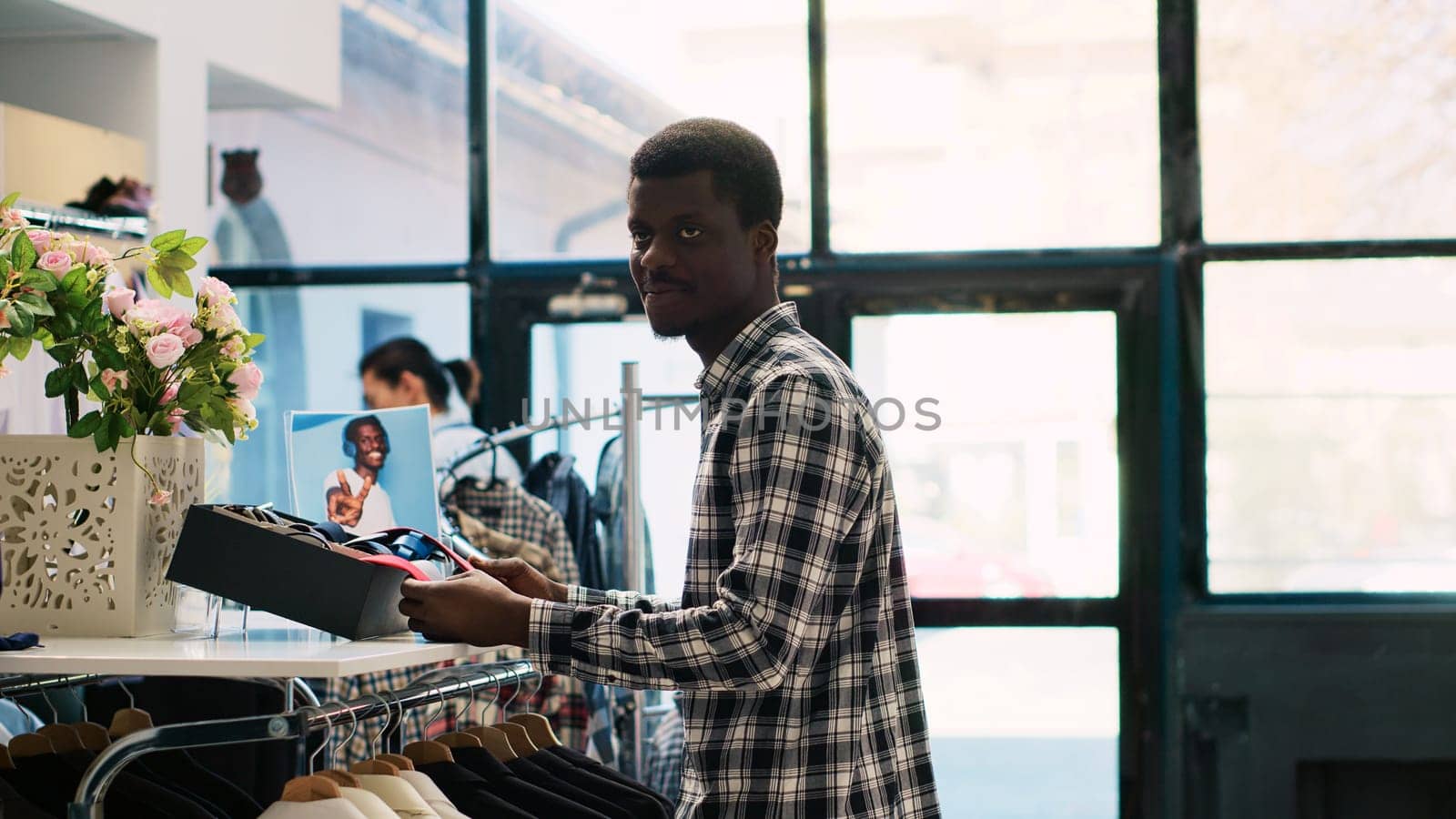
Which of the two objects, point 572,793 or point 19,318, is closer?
point 19,318

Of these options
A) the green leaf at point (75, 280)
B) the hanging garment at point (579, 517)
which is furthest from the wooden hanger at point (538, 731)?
the hanging garment at point (579, 517)

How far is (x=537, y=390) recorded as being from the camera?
4.22 meters

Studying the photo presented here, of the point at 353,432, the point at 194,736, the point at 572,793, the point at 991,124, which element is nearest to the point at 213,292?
the point at 353,432

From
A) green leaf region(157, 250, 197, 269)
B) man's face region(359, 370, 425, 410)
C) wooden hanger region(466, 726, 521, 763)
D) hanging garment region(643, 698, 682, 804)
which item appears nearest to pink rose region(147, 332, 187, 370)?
green leaf region(157, 250, 197, 269)

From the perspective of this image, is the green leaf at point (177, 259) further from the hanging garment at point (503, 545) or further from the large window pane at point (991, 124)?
the large window pane at point (991, 124)

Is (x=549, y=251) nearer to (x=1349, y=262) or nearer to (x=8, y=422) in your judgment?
(x=8, y=422)

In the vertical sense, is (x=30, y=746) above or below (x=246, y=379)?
below

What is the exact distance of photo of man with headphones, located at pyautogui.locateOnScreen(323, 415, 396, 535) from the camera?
2025mm

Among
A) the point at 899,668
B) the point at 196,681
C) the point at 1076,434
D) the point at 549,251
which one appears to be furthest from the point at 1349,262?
the point at 196,681

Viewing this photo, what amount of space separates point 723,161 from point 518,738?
86cm

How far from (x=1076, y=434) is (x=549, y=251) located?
1642mm

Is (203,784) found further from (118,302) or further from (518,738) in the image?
(118,302)

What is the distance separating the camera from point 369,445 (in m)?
2.05

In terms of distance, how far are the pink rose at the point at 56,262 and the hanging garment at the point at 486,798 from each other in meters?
0.71
